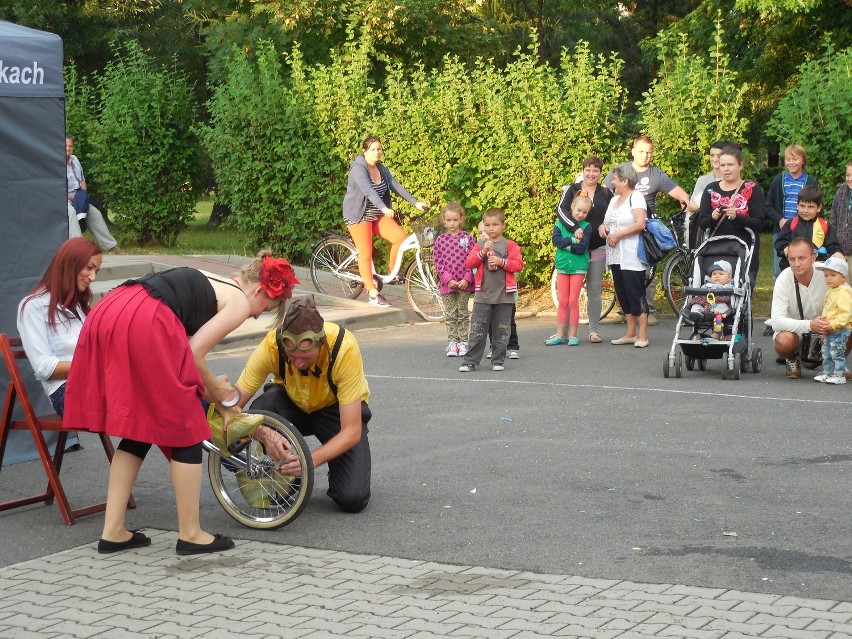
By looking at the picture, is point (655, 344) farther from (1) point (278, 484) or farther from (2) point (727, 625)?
(2) point (727, 625)

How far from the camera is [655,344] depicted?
43.9 ft

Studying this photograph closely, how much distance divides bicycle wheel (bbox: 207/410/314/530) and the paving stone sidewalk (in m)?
0.47

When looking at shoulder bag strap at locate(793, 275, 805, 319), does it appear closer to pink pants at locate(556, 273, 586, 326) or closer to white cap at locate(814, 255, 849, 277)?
white cap at locate(814, 255, 849, 277)

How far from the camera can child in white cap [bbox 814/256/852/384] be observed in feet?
35.7

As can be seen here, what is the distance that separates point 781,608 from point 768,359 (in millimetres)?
7323

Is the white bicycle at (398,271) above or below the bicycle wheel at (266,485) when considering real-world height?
above

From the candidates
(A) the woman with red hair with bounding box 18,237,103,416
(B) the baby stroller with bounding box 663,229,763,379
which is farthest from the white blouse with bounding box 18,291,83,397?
(B) the baby stroller with bounding box 663,229,763,379

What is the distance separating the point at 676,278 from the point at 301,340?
9202mm

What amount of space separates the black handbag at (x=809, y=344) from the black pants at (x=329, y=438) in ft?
17.7

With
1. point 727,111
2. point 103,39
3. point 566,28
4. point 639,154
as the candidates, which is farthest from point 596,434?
point 566,28

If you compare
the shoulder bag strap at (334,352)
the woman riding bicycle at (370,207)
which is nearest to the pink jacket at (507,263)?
the woman riding bicycle at (370,207)

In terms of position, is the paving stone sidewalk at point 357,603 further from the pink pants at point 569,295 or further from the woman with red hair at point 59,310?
the pink pants at point 569,295

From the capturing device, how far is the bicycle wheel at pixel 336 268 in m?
17.0

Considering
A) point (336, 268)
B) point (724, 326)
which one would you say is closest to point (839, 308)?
point (724, 326)
